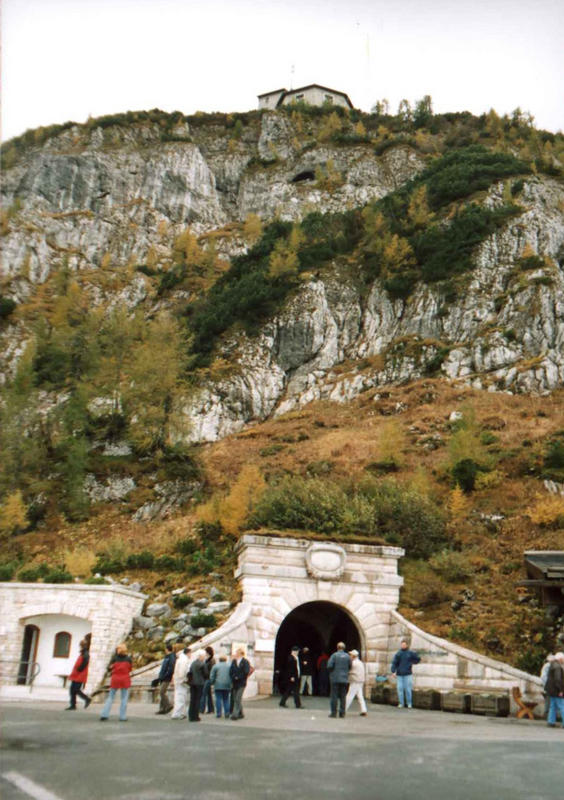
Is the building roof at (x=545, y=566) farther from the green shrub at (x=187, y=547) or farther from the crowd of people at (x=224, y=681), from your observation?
Answer: the green shrub at (x=187, y=547)

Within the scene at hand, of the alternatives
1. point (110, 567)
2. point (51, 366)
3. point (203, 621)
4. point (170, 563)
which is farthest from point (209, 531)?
point (51, 366)

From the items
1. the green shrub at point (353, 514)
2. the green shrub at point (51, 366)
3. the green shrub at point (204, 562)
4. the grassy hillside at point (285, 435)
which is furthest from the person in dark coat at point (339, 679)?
the green shrub at point (51, 366)

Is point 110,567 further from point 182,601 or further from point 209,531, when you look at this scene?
point 182,601

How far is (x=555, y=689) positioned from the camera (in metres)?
12.6

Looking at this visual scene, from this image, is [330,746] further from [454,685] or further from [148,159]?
[148,159]

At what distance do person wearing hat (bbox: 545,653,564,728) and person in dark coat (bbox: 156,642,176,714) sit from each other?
731cm

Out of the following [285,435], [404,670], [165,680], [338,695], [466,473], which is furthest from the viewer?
[285,435]

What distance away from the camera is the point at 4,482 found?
31.4m

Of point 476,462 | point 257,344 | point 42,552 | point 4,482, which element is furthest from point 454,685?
point 257,344

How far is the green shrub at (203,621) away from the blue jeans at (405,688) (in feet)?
15.2

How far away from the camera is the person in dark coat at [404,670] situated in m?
14.4

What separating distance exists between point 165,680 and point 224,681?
1.59 m

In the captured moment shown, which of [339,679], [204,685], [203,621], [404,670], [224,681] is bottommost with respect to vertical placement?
[204,685]

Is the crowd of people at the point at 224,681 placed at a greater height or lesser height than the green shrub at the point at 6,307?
lesser
